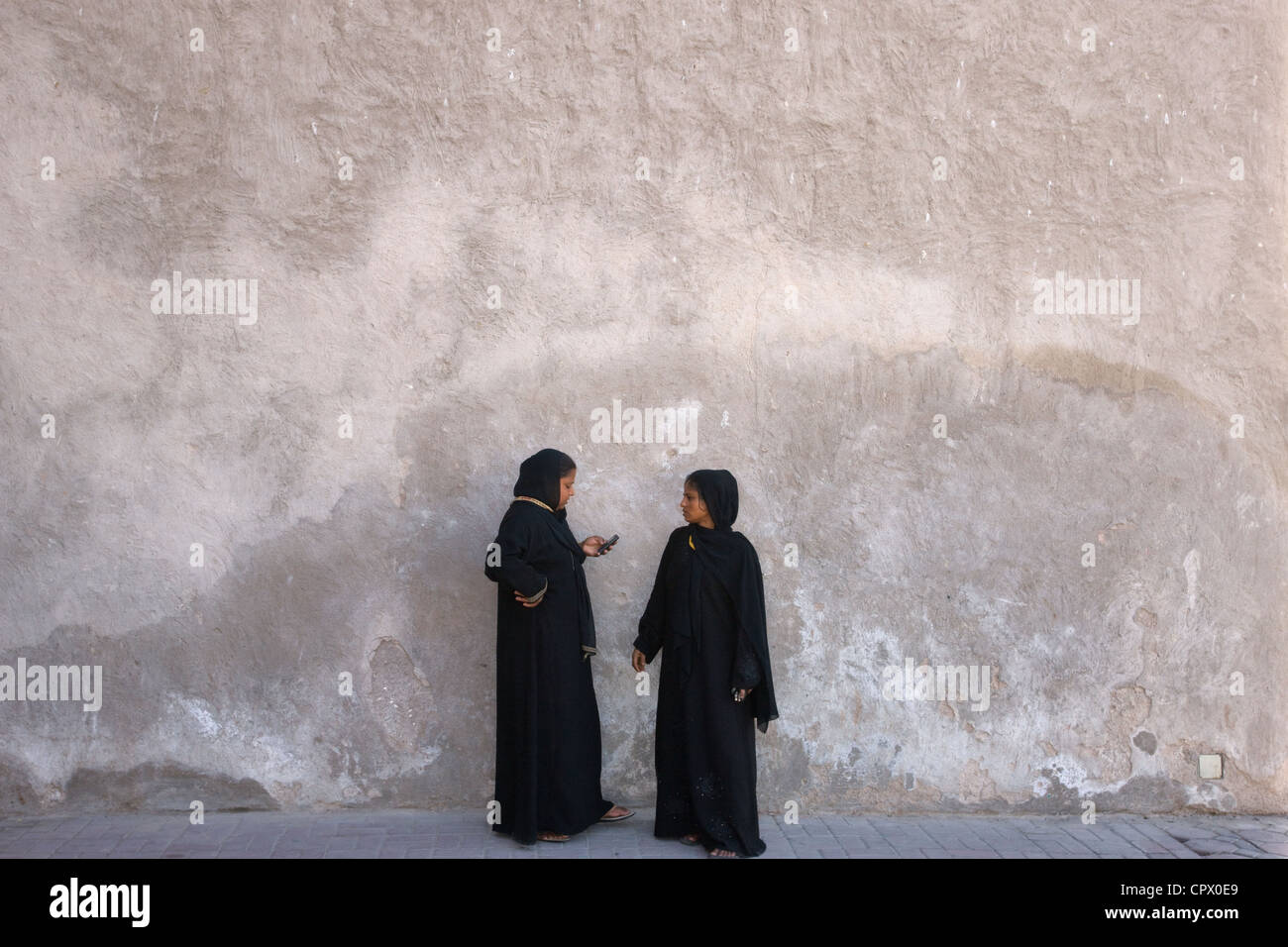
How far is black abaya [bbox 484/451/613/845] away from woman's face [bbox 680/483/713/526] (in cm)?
57

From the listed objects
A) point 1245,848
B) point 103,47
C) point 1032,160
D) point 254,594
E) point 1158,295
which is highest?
point 103,47

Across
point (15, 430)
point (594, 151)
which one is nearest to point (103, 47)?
point (15, 430)

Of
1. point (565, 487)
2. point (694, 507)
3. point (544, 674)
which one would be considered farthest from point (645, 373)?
point (544, 674)

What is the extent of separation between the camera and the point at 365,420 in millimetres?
5492

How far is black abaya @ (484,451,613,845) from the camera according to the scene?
195 inches

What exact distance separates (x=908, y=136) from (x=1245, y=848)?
366 cm

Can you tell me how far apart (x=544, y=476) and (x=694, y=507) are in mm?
686

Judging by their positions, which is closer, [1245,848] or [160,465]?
[1245,848]

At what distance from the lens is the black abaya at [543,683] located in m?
4.96

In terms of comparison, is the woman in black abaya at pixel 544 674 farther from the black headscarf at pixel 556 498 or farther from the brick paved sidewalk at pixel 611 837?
the brick paved sidewalk at pixel 611 837

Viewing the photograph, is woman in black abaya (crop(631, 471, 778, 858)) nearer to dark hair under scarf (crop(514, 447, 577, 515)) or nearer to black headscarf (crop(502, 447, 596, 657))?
black headscarf (crop(502, 447, 596, 657))

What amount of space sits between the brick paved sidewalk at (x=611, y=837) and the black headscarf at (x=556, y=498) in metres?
0.94

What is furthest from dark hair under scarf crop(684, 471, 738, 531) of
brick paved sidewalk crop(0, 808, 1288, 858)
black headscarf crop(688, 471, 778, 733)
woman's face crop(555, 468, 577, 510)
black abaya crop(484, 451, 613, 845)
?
brick paved sidewalk crop(0, 808, 1288, 858)

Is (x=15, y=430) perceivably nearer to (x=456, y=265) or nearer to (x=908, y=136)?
(x=456, y=265)
